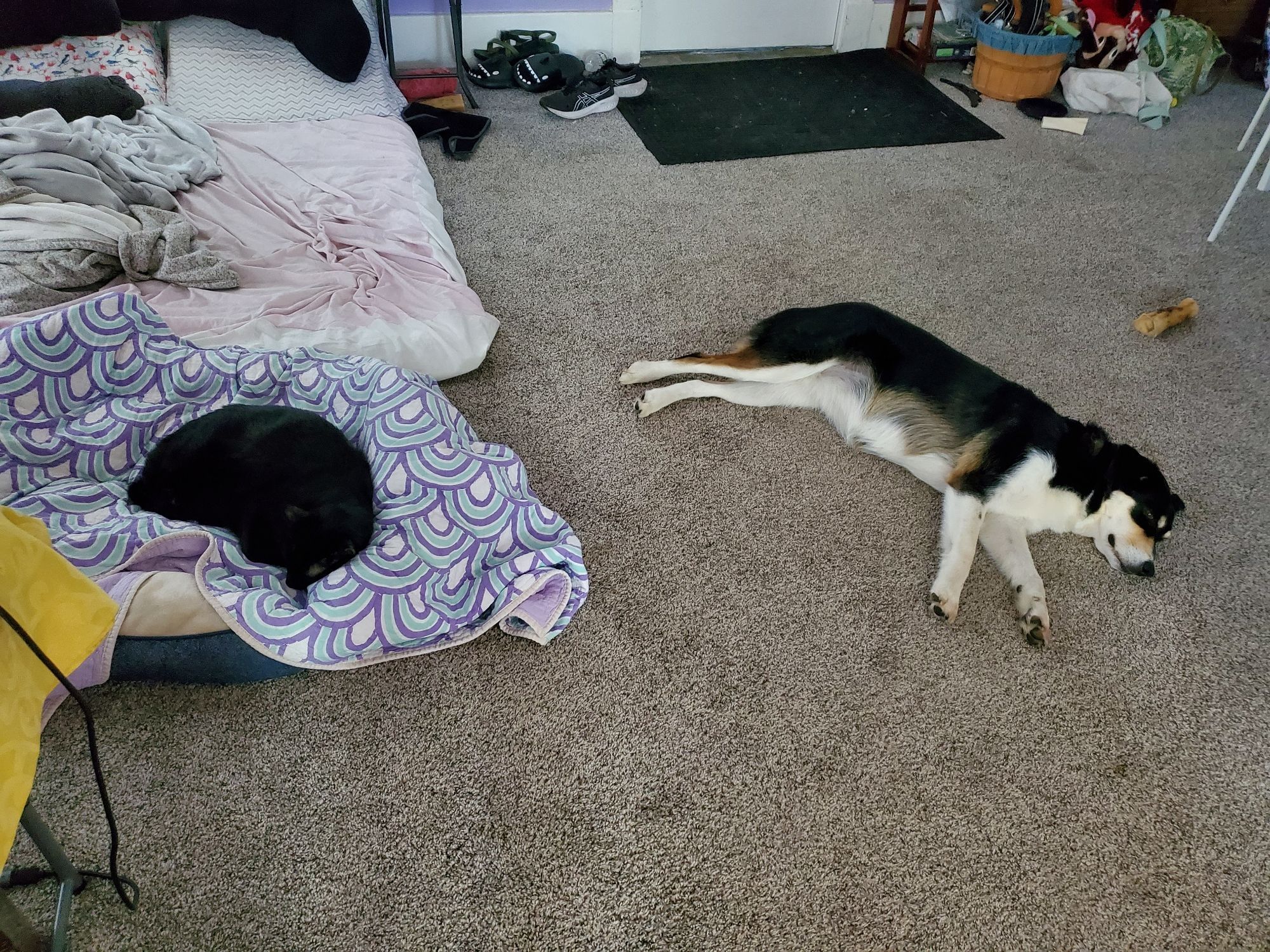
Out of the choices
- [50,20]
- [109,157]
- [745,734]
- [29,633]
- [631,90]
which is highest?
[29,633]

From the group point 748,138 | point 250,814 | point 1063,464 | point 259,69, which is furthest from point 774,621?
point 259,69

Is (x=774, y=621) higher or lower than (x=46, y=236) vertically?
lower

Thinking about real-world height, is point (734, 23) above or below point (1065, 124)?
above

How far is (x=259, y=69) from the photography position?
2.86 meters

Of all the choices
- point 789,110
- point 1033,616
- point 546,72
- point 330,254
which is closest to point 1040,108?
point 789,110

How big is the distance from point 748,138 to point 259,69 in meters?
1.73

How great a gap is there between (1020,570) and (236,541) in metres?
1.46

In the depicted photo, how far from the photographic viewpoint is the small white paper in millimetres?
3373

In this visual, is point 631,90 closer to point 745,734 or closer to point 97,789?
point 745,734

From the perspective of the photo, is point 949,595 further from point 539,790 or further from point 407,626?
point 407,626

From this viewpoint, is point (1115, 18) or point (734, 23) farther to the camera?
point (734, 23)

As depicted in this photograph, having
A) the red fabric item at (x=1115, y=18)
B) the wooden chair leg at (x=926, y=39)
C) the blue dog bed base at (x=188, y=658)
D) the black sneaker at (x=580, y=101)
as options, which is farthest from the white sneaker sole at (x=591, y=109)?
the blue dog bed base at (x=188, y=658)

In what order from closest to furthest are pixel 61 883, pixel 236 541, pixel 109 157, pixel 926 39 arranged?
1. pixel 61 883
2. pixel 236 541
3. pixel 109 157
4. pixel 926 39

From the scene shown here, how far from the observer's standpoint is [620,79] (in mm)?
3490
